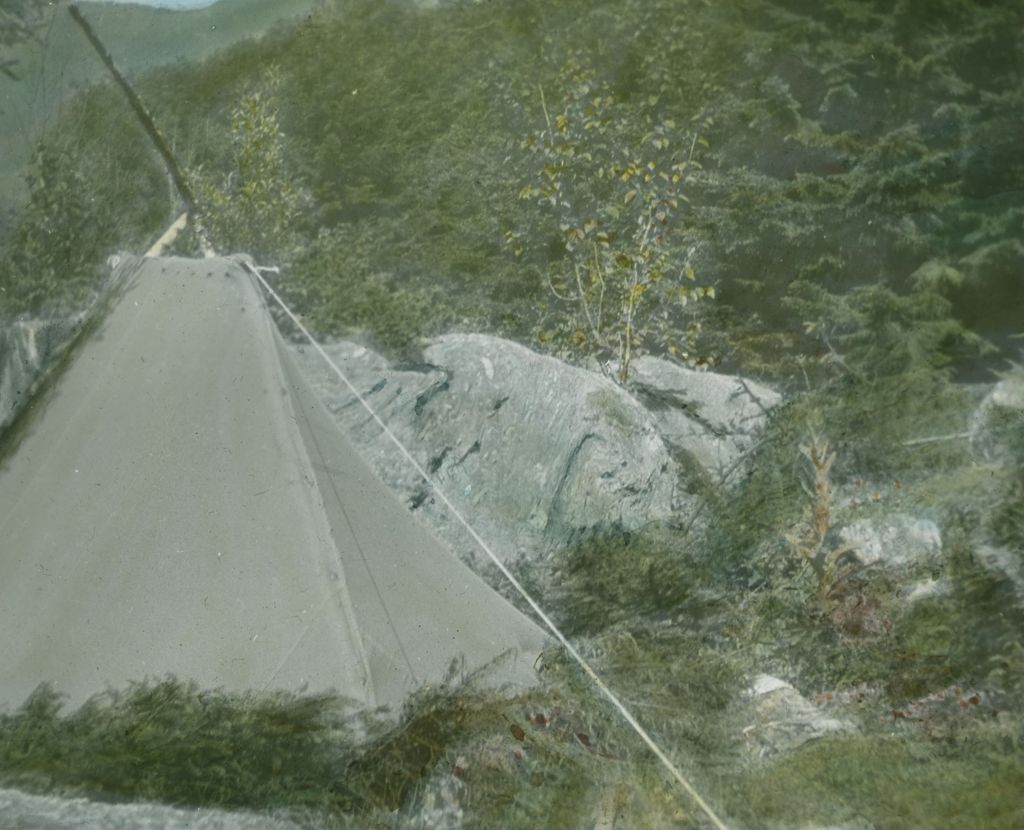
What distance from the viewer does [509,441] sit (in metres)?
4.23

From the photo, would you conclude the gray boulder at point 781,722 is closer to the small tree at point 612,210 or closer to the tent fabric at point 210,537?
the tent fabric at point 210,537

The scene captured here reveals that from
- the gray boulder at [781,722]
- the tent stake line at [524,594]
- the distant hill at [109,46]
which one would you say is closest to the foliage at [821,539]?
the gray boulder at [781,722]

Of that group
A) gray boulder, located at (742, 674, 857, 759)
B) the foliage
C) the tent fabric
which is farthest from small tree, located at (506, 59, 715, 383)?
gray boulder, located at (742, 674, 857, 759)

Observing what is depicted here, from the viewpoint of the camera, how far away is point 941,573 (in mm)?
3992

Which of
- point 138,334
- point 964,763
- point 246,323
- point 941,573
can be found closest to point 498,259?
point 246,323

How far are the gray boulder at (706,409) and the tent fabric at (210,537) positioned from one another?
93 cm

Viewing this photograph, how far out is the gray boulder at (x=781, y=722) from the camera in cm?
367

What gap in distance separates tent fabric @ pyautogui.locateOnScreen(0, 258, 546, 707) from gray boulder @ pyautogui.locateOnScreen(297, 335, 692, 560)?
0.12 m

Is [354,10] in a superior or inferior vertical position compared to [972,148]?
superior

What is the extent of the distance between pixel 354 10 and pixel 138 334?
1.53 metres

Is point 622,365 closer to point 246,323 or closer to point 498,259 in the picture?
point 498,259

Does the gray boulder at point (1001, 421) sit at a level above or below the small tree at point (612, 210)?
below

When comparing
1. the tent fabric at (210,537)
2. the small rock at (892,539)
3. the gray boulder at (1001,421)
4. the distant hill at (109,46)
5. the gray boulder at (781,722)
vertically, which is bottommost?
the gray boulder at (781,722)

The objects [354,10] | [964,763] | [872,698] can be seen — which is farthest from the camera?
[354,10]
